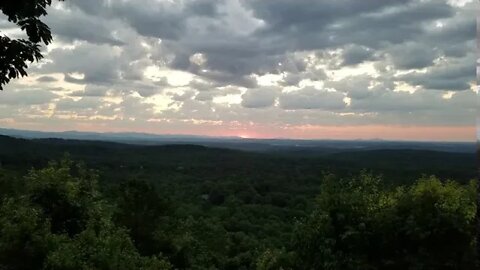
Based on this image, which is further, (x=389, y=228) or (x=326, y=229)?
(x=326, y=229)

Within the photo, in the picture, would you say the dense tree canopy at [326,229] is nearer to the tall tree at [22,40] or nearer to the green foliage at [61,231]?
the green foliage at [61,231]

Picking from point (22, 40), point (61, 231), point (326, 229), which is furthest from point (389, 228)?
point (22, 40)

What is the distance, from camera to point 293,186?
454 ft

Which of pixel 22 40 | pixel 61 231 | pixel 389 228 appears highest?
pixel 22 40

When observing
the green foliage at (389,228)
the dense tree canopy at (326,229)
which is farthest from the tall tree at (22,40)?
the green foliage at (389,228)

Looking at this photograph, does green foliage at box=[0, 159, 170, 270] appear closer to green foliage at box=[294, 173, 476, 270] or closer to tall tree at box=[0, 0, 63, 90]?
green foliage at box=[294, 173, 476, 270]

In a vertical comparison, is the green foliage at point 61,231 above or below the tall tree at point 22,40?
below

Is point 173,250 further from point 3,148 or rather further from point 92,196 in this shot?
point 3,148

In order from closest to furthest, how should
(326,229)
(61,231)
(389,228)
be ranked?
1. (389,228)
2. (326,229)
3. (61,231)

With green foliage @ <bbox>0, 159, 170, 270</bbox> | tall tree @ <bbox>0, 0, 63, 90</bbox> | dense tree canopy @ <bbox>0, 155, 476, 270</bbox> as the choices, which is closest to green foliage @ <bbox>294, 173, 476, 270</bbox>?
dense tree canopy @ <bbox>0, 155, 476, 270</bbox>

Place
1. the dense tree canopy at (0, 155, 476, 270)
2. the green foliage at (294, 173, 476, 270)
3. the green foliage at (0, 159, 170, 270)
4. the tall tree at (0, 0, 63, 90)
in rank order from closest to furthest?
the tall tree at (0, 0, 63, 90) → the green foliage at (294, 173, 476, 270) → the dense tree canopy at (0, 155, 476, 270) → the green foliage at (0, 159, 170, 270)

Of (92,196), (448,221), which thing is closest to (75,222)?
(92,196)

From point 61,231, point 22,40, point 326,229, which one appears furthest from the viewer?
point 61,231

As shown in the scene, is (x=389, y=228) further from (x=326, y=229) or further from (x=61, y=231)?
(x=61, y=231)
